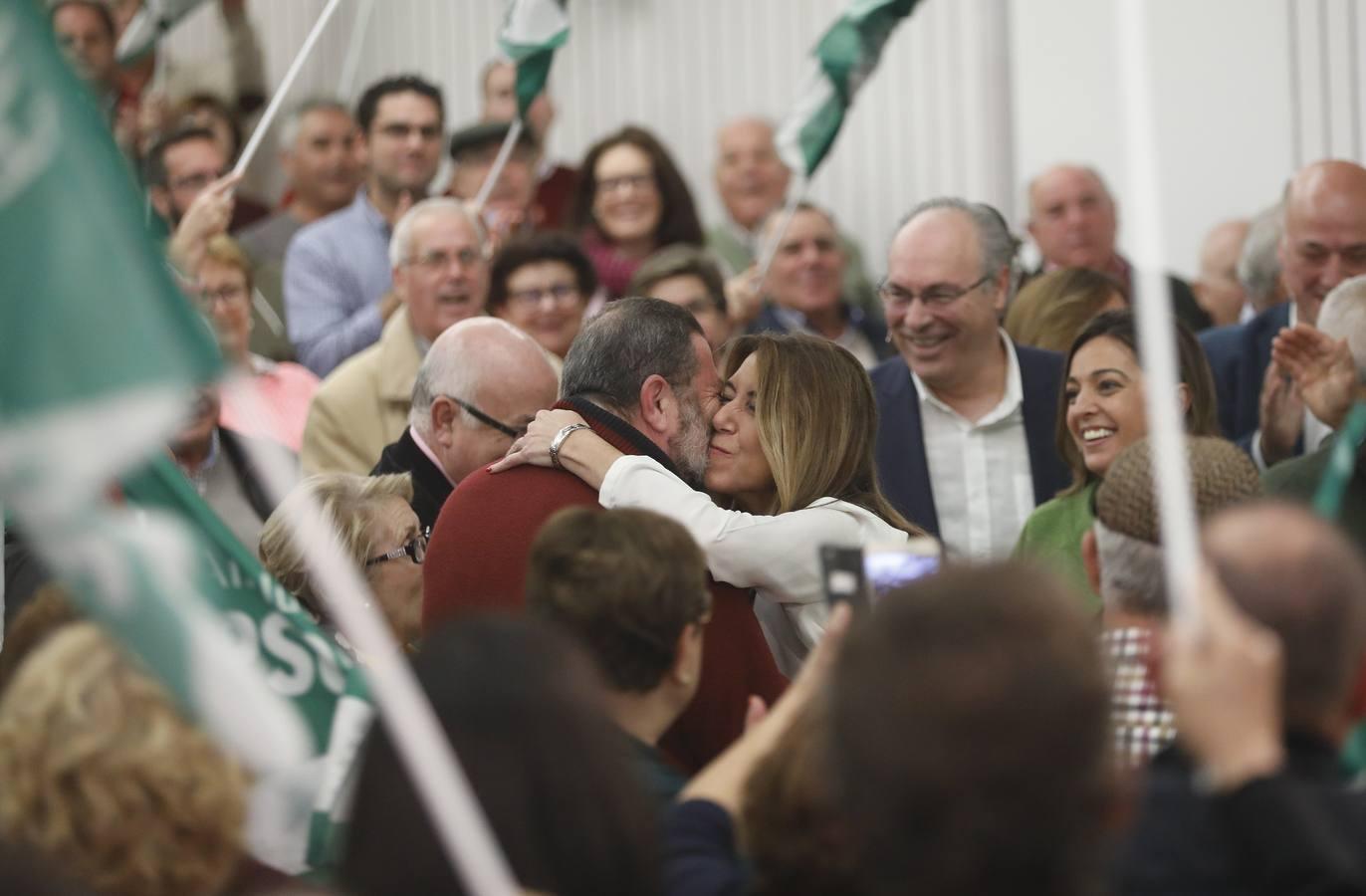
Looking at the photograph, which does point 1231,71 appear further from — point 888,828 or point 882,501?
point 888,828

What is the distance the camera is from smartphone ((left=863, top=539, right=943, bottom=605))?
3.67 metres

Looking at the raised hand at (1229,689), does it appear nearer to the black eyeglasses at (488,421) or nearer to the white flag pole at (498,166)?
the black eyeglasses at (488,421)

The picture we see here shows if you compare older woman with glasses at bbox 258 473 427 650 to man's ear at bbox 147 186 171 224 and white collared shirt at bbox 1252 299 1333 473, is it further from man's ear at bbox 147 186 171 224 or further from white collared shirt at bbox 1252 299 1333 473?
man's ear at bbox 147 186 171 224

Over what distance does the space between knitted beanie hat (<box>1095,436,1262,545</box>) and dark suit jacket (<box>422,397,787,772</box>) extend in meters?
0.94

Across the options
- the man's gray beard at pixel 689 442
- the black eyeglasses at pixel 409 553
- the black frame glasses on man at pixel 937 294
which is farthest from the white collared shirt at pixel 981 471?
the black eyeglasses at pixel 409 553

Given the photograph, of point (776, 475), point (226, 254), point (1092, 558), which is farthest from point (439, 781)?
point (226, 254)

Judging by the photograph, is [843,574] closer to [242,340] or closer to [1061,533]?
[1061,533]

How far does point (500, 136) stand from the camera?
351 inches

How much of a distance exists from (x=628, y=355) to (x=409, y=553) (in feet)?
2.30

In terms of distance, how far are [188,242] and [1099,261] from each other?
3.35m

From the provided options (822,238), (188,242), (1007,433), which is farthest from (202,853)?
(822,238)

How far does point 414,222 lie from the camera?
294 inches

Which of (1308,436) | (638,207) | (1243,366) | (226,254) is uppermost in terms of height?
(226,254)

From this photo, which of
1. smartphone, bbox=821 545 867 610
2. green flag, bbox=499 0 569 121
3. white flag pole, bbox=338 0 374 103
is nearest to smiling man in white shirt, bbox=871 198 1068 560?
green flag, bbox=499 0 569 121
